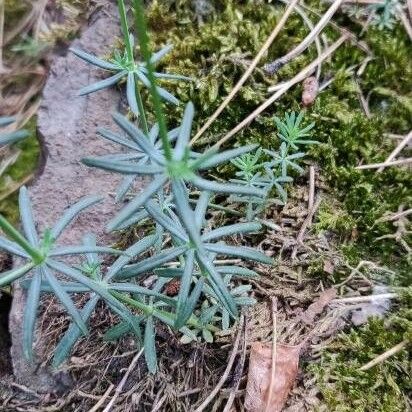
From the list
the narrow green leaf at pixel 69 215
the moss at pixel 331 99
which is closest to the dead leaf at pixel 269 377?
the moss at pixel 331 99

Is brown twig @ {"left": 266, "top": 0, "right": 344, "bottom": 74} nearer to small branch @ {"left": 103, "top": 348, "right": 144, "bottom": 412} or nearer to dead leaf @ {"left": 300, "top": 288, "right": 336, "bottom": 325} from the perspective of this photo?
dead leaf @ {"left": 300, "top": 288, "right": 336, "bottom": 325}

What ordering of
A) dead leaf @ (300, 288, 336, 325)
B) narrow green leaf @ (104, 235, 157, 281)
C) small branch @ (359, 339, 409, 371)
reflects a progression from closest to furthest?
narrow green leaf @ (104, 235, 157, 281)
small branch @ (359, 339, 409, 371)
dead leaf @ (300, 288, 336, 325)

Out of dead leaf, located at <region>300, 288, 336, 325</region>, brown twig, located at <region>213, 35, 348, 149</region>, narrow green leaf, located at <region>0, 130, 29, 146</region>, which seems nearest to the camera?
narrow green leaf, located at <region>0, 130, 29, 146</region>

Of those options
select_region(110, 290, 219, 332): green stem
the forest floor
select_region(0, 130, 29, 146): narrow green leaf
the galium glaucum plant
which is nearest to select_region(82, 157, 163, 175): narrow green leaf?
select_region(0, 130, 29, 146): narrow green leaf

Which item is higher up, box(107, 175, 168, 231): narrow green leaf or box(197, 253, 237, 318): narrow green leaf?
box(107, 175, 168, 231): narrow green leaf

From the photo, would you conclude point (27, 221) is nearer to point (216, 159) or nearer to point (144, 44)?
point (216, 159)

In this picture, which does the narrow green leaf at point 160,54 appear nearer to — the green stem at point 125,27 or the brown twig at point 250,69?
the green stem at point 125,27

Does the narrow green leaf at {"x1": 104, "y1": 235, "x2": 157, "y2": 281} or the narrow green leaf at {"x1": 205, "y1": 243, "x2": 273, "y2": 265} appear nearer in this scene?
the narrow green leaf at {"x1": 205, "y1": 243, "x2": 273, "y2": 265}
